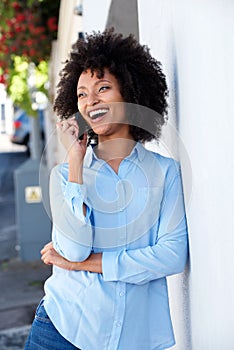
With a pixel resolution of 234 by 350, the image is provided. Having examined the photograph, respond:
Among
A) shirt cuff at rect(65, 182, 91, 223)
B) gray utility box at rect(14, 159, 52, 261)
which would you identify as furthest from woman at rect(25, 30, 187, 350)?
gray utility box at rect(14, 159, 52, 261)

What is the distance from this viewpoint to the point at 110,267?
1.94 meters

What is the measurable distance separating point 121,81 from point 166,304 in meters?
0.72

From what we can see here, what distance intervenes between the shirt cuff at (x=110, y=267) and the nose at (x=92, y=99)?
0.47 m

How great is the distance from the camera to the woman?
194cm

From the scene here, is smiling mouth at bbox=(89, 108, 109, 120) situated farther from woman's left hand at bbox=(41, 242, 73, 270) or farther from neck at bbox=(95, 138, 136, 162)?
woman's left hand at bbox=(41, 242, 73, 270)

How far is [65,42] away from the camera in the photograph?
809 centimetres

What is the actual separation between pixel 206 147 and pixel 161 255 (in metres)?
0.37

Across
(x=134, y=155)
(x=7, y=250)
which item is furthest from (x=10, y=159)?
(x=134, y=155)

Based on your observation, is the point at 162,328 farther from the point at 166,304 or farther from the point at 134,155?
the point at 134,155

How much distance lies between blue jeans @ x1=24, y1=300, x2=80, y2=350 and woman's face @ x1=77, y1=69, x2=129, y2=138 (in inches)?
24.3

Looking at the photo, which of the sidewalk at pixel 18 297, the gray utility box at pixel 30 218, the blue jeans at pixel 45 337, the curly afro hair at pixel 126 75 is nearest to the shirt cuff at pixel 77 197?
the curly afro hair at pixel 126 75

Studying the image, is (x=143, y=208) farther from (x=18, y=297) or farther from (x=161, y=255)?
(x=18, y=297)

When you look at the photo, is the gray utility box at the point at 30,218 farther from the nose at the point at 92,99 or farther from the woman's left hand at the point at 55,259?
the nose at the point at 92,99

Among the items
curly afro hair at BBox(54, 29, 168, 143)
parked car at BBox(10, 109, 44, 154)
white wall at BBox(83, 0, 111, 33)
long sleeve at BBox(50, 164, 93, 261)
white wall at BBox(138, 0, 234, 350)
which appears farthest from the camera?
parked car at BBox(10, 109, 44, 154)
